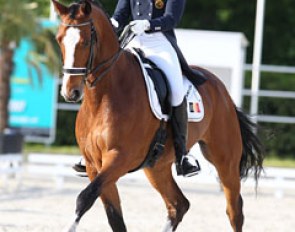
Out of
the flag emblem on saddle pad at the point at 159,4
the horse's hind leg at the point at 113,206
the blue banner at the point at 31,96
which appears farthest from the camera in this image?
the blue banner at the point at 31,96

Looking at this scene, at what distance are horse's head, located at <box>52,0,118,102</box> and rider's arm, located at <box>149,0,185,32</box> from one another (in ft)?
2.72

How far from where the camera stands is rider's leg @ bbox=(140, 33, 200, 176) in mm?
8914

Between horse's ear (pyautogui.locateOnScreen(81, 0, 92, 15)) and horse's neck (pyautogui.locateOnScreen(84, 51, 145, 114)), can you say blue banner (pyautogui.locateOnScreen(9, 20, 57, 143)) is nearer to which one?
horse's neck (pyautogui.locateOnScreen(84, 51, 145, 114))

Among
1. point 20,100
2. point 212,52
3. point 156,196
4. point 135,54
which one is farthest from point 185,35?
point 135,54

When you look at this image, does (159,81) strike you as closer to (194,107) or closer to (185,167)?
(194,107)

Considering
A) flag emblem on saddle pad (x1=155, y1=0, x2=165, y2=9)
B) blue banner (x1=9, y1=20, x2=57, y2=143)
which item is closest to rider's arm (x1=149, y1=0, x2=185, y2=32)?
flag emblem on saddle pad (x1=155, y1=0, x2=165, y2=9)

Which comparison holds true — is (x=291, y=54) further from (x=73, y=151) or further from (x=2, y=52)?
(x=2, y=52)

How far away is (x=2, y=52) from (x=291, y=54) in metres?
13.3

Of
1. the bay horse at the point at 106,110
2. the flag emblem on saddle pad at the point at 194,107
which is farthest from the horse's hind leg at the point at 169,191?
the flag emblem on saddle pad at the point at 194,107

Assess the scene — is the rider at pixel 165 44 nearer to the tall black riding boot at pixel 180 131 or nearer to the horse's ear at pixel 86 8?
the tall black riding boot at pixel 180 131

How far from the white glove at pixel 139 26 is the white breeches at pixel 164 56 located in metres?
0.45

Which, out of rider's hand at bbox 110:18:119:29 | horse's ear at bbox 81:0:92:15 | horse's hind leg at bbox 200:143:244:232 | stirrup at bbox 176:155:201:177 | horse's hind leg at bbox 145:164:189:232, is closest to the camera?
horse's ear at bbox 81:0:92:15

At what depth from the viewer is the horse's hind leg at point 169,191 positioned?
9586 millimetres

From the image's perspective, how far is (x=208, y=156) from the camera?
1009 cm
